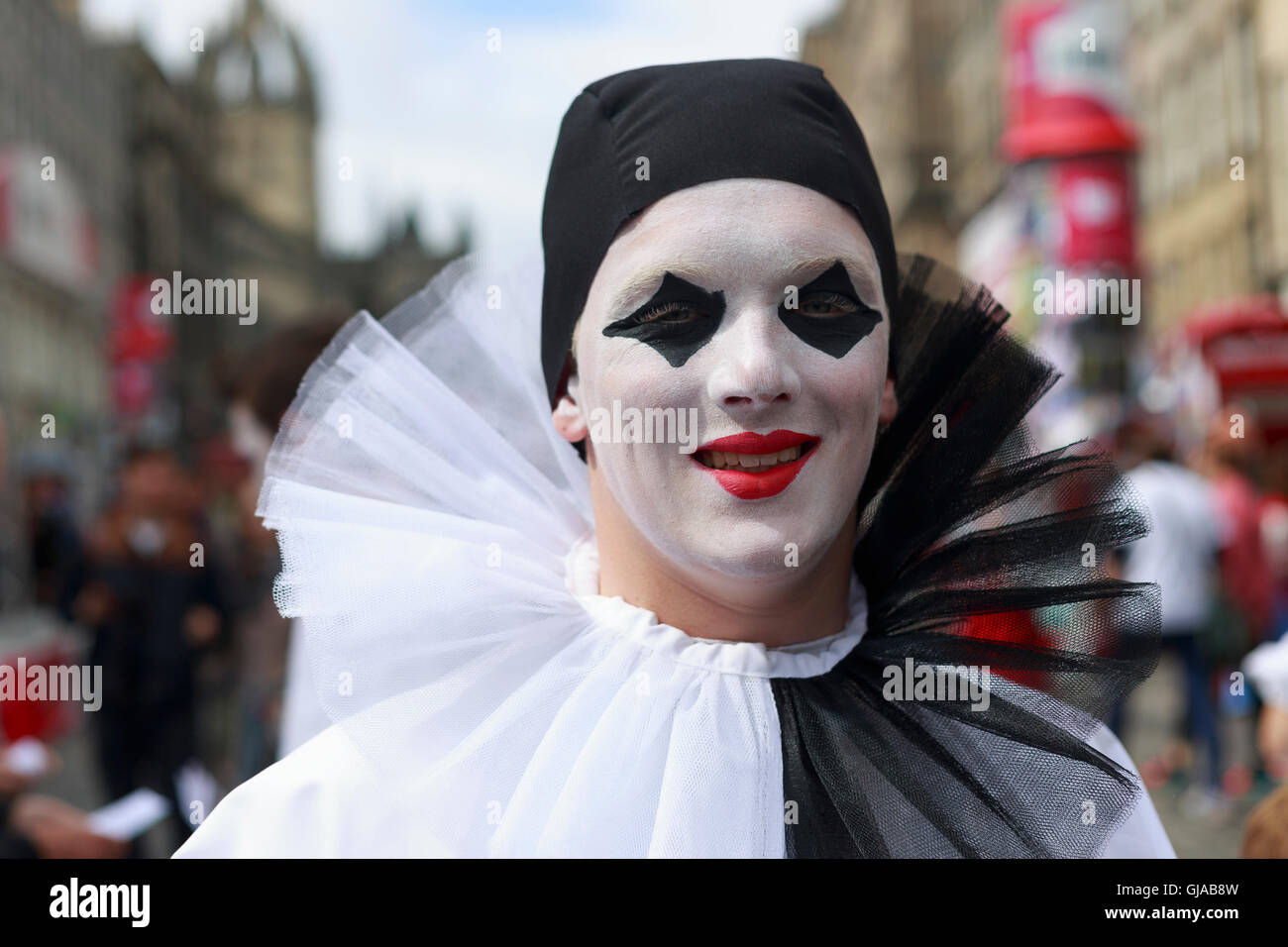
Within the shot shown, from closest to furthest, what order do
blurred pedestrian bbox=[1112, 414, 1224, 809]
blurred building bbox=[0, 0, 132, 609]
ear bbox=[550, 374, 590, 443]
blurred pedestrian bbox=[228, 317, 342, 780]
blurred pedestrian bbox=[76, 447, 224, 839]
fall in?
1. ear bbox=[550, 374, 590, 443]
2. blurred pedestrian bbox=[228, 317, 342, 780]
3. blurred pedestrian bbox=[76, 447, 224, 839]
4. blurred pedestrian bbox=[1112, 414, 1224, 809]
5. blurred building bbox=[0, 0, 132, 609]

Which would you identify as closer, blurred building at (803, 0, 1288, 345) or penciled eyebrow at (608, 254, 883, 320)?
penciled eyebrow at (608, 254, 883, 320)

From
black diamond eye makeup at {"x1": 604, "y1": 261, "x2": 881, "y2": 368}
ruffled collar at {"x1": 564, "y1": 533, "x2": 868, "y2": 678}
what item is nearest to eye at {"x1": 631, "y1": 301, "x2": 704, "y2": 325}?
black diamond eye makeup at {"x1": 604, "y1": 261, "x2": 881, "y2": 368}

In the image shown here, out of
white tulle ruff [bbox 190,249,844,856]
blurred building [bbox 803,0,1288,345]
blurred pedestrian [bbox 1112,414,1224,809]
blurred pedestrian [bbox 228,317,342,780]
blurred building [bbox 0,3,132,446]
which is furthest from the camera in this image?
blurred building [bbox 0,3,132,446]

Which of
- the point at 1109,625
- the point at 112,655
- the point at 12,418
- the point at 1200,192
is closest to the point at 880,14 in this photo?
the point at 1200,192

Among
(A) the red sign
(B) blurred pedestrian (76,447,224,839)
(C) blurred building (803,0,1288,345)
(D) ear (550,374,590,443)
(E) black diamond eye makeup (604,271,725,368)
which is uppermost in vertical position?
(C) blurred building (803,0,1288,345)

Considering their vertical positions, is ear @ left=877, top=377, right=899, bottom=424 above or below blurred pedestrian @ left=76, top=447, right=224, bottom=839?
above

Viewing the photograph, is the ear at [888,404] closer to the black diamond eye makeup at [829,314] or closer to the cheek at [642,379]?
the black diamond eye makeup at [829,314]

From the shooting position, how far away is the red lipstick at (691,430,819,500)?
165 cm

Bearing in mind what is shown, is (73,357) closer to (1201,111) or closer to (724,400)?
Result: (1201,111)

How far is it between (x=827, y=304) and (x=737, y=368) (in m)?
0.18

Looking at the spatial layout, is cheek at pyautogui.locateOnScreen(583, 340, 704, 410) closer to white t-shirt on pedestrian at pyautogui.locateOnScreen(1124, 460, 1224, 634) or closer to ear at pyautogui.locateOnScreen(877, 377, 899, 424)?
ear at pyautogui.locateOnScreen(877, 377, 899, 424)

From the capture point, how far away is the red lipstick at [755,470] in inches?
65.1

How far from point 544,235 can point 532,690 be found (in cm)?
62

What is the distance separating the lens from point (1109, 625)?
1.78m
